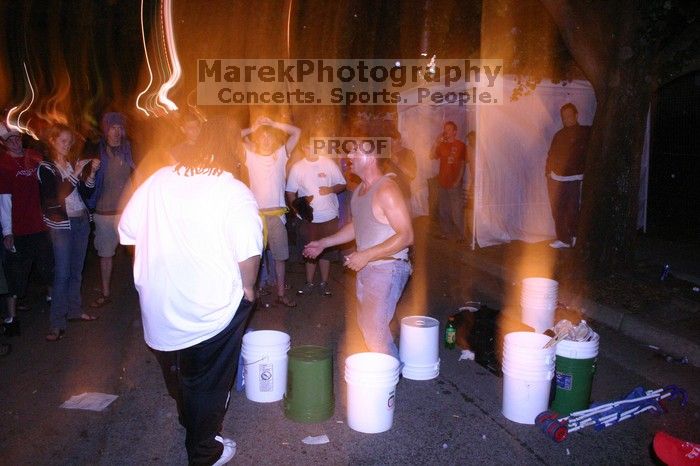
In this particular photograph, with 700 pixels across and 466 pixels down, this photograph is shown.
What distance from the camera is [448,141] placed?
11469mm

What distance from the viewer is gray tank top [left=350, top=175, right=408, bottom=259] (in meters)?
4.53

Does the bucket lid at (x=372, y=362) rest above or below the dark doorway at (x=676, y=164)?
below

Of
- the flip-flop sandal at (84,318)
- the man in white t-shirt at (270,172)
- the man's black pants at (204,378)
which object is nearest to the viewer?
the man's black pants at (204,378)

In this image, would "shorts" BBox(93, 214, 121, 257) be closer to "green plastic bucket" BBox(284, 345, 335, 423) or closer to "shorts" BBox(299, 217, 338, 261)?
"shorts" BBox(299, 217, 338, 261)

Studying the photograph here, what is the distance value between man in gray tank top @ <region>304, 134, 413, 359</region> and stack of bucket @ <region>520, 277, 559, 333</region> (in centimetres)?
173

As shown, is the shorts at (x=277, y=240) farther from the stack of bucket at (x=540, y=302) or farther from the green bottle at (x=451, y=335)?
the stack of bucket at (x=540, y=302)

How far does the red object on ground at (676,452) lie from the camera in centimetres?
298

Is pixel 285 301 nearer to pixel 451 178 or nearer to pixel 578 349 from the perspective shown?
pixel 578 349

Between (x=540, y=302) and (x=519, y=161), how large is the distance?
5554 mm

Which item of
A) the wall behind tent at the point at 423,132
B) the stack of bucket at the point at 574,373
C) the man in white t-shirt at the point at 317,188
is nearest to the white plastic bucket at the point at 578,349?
the stack of bucket at the point at 574,373

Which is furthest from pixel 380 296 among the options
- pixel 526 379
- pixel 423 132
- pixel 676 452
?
pixel 423 132

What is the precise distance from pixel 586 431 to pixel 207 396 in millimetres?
2781

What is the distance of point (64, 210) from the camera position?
6.29 meters

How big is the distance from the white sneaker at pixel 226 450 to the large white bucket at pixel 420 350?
6.04ft
